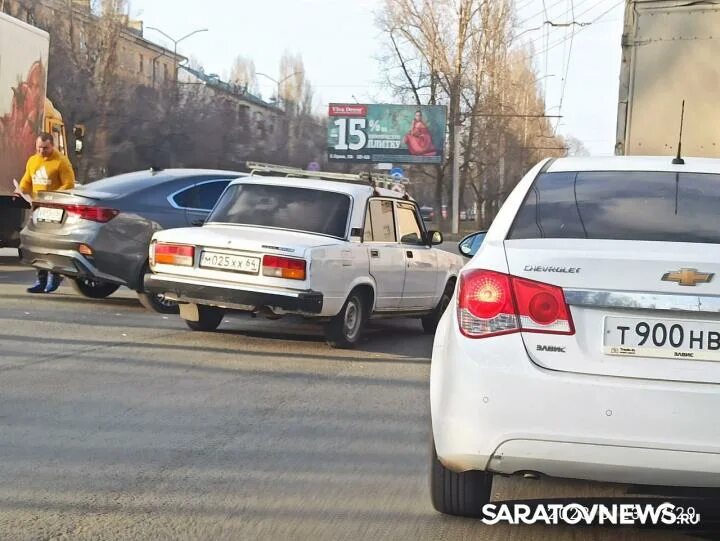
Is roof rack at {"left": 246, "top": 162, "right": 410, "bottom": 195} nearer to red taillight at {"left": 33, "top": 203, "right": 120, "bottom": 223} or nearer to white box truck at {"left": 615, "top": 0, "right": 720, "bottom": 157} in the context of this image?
red taillight at {"left": 33, "top": 203, "right": 120, "bottom": 223}

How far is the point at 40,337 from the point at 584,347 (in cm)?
641

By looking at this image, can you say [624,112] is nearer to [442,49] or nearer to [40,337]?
[40,337]

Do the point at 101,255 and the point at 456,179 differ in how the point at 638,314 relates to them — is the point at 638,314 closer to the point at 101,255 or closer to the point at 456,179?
the point at 101,255

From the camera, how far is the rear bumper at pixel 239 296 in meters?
8.59

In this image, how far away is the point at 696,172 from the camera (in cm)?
469

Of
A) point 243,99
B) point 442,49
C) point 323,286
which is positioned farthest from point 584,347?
point 243,99

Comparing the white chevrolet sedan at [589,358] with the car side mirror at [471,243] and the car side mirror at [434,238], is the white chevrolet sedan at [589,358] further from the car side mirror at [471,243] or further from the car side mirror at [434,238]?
the car side mirror at [434,238]

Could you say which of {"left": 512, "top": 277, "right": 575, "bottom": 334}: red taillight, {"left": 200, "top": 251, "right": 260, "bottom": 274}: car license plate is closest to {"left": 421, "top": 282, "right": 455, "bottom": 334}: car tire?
{"left": 200, "top": 251, "right": 260, "bottom": 274}: car license plate

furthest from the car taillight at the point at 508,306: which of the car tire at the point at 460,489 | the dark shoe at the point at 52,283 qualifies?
the dark shoe at the point at 52,283

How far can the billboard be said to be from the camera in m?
54.2

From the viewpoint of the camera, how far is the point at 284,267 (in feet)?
28.4

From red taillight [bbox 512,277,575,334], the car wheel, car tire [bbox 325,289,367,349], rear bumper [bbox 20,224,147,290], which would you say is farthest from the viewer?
the car wheel

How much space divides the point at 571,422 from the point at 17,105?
44.3 ft

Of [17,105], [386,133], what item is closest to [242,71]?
[386,133]
